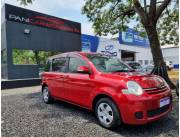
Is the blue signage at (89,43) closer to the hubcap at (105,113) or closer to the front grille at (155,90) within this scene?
the hubcap at (105,113)

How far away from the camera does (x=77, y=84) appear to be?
211 inches

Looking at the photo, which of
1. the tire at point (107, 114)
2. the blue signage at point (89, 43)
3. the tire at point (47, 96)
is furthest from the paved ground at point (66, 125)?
the blue signage at point (89, 43)

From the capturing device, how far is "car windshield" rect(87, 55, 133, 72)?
5.09 metres

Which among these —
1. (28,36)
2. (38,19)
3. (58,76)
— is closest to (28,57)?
(28,36)

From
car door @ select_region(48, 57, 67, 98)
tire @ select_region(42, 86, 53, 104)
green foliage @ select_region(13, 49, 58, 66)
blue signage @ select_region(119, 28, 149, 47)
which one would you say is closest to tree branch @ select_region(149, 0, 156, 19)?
car door @ select_region(48, 57, 67, 98)

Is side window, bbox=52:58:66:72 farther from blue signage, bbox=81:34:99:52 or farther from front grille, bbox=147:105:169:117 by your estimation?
blue signage, bbox=81:34:99:52

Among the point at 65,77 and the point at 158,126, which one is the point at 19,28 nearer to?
the point at 65,77

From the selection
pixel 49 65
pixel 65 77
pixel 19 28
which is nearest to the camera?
pixel 65 77

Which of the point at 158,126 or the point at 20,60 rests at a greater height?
the point at 20,60

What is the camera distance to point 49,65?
7.18 metres

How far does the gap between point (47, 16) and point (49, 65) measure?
41.4ft

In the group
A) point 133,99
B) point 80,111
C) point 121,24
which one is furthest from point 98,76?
point 121,24

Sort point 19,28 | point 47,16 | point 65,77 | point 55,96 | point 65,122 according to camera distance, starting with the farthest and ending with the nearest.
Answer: point 47,16 → point 19,28 → point 55,96 → point 65,77 → point 65,122

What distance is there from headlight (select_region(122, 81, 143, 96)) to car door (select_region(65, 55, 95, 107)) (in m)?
0.93
